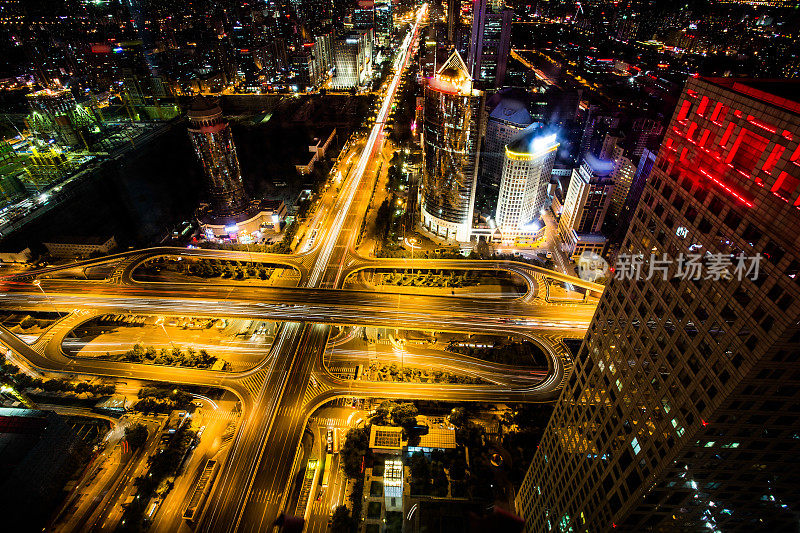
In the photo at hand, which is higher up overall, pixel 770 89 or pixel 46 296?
pixel 770 89

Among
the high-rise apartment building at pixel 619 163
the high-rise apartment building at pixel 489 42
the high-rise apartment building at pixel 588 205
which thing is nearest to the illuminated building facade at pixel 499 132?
the high-rise apartment building at pixel 489 42

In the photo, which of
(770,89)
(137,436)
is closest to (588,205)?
(770,89)

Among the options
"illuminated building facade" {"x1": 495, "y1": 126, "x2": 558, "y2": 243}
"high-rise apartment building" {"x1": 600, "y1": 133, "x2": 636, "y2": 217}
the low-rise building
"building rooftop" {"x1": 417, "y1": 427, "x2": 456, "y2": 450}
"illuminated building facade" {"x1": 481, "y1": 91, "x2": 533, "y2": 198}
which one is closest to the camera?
"building rooftop" {"x1": 417, "y1": 427, "x2": 456, "y2": 450}

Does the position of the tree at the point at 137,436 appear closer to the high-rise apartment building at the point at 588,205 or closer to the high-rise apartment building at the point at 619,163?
the high-rise apartment building at the point at 588,205

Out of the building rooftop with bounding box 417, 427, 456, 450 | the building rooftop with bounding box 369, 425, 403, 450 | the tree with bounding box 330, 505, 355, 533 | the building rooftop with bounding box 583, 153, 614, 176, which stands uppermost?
the building rooftop with bounding box 583, 153, 614, 176

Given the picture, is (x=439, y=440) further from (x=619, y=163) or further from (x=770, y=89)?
(x=619, y=163)

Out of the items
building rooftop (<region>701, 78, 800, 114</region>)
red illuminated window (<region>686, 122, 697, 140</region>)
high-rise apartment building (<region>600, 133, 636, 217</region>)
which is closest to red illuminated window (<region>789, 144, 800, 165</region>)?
building rooftop (<region>701, 78, 800, 114</region>)

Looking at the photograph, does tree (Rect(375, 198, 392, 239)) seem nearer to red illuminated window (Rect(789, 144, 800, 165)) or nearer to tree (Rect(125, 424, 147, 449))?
tree (Rect(125, 424, 147, 449))
